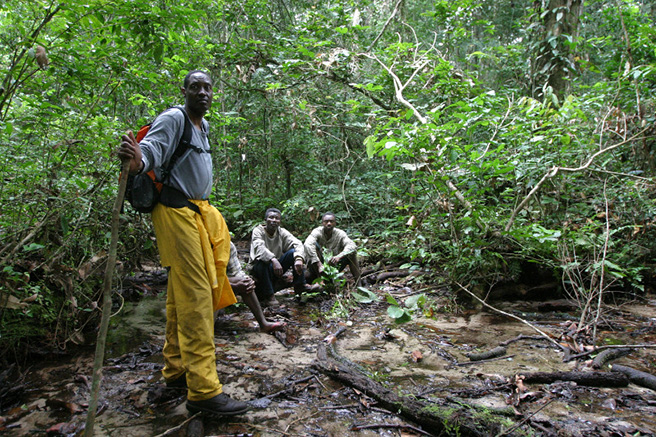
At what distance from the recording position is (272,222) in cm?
568

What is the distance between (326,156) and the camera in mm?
11195

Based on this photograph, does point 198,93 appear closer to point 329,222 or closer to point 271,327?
point 271,327

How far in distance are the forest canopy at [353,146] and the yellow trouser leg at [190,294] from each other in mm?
1132

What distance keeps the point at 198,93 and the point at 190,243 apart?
3.65ft

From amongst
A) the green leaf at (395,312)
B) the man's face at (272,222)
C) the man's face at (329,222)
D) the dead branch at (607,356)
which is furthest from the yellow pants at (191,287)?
the man's face at (329,222)

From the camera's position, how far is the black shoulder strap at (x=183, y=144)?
2623mm

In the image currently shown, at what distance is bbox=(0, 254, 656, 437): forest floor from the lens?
96.6 inches

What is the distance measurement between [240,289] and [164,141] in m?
2.09

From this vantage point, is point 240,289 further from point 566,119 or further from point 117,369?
point 566,119

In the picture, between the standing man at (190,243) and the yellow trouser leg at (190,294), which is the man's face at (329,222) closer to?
the standing man at (190,243)

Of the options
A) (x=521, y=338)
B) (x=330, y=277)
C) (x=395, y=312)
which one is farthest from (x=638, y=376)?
(x=330, y=277)

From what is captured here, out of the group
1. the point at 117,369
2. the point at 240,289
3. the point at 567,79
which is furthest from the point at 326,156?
the point at 117,369

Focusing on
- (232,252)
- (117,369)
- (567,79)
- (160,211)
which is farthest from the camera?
(567,79)

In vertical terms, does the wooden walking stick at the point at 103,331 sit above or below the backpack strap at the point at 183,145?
below
